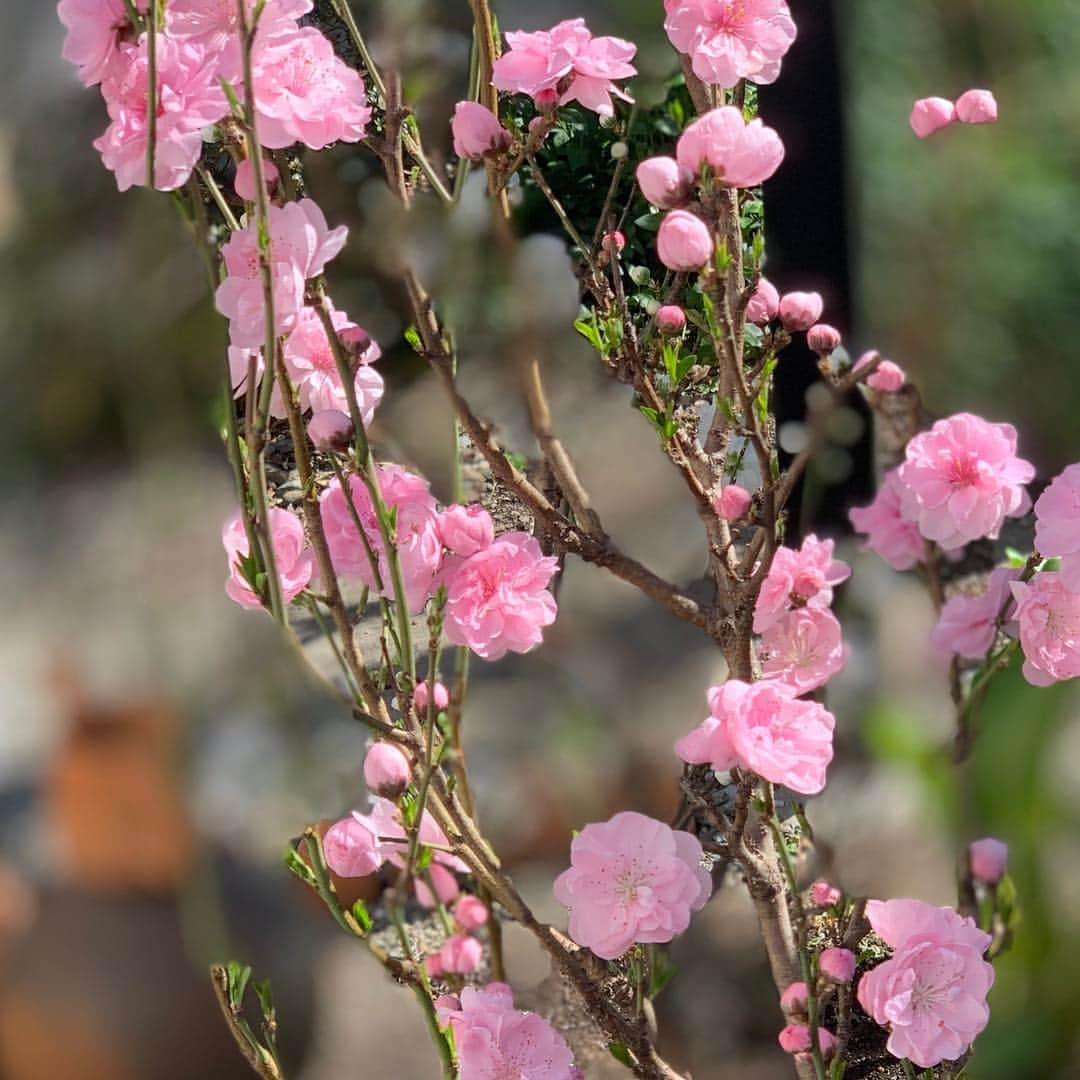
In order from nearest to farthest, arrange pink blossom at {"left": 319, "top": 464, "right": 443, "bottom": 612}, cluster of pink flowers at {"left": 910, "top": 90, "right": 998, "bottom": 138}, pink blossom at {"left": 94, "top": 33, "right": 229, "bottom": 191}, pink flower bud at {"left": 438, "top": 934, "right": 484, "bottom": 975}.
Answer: pink blossom at {"left": 94, "top": 33, "right": 229, "bottom": 191}, pink blossom at {"left": 319, "top": 464, "right": 443, "bottom": 612}, cluster of pink flowers at {"left": 910, "top": 90, "right": 998, "bottom": 138}, pink flower bud at {"left": 438, "top": 934, "right": 484, "bottom": 975}

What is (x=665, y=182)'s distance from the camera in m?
0.50

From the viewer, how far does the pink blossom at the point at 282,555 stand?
565 millimetres

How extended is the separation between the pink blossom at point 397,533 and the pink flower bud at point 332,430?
5cm

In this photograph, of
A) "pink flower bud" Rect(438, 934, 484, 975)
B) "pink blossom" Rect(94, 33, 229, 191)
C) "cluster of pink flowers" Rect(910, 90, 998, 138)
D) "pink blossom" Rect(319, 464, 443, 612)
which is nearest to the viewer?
"pink blossom" Rect(94, 33, 229, 191)

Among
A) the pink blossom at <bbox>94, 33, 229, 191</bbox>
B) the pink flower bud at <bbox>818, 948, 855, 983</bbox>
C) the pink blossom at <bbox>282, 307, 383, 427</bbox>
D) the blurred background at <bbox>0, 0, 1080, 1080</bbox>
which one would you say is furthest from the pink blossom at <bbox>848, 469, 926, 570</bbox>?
the pink blossom at <bbox>94, 33, 229, 191</bbox>

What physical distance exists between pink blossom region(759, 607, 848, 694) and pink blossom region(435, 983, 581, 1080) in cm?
24

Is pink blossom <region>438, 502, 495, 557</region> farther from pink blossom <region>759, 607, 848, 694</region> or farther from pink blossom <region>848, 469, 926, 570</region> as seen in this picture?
pink blossom <region>848, 469, 926, 570</region>

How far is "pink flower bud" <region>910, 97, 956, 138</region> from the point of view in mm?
684

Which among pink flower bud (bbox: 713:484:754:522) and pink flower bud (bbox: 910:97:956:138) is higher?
pink flower bud (bbox: 910:97:956:138)

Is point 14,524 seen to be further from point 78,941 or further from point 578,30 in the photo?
point 578,30

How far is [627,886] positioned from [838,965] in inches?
5.6

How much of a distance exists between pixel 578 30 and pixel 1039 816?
1.54 feet

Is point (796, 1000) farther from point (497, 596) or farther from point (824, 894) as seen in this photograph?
point (497, 596)

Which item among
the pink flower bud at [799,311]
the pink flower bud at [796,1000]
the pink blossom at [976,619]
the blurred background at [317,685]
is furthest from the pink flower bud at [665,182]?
the pink flower bud at [796,1000]
